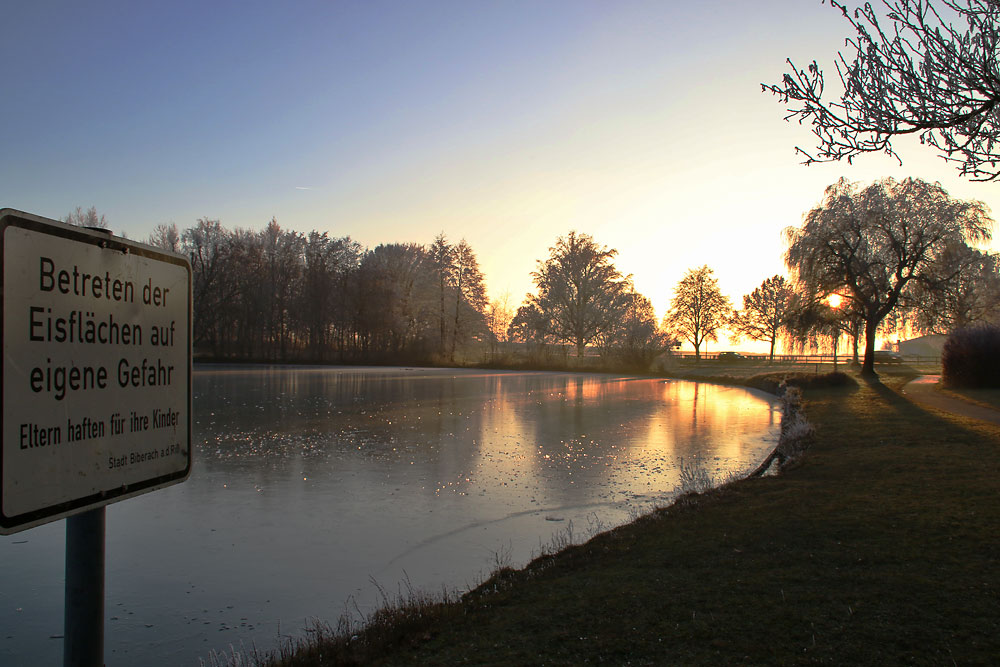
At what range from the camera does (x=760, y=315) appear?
72000 millimetres

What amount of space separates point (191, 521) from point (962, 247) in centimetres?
3474

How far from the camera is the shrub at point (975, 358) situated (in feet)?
75.6

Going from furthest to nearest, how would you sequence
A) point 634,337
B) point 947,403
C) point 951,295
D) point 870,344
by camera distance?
point 634,337 → point 870,344 → point 951,295 → point 947,403

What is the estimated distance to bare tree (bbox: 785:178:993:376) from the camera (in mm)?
30734

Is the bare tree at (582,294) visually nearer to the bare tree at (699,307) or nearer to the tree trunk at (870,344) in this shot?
the bare tree at (699,307)

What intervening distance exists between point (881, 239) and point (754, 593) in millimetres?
32871

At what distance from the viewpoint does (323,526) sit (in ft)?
27.7

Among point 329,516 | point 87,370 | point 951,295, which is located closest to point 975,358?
point 951,295

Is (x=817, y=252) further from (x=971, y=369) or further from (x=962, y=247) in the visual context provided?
(x=971, y=369)

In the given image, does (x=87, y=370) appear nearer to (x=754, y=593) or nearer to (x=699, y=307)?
(x=754, y=593)

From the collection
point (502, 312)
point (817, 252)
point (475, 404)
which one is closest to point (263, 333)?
point (502, 312)

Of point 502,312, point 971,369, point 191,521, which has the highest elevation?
point 502,312

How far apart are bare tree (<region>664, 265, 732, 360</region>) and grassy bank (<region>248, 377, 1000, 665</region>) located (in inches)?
2461

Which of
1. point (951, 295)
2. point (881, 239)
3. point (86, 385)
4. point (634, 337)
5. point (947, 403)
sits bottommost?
point (947, 403)
